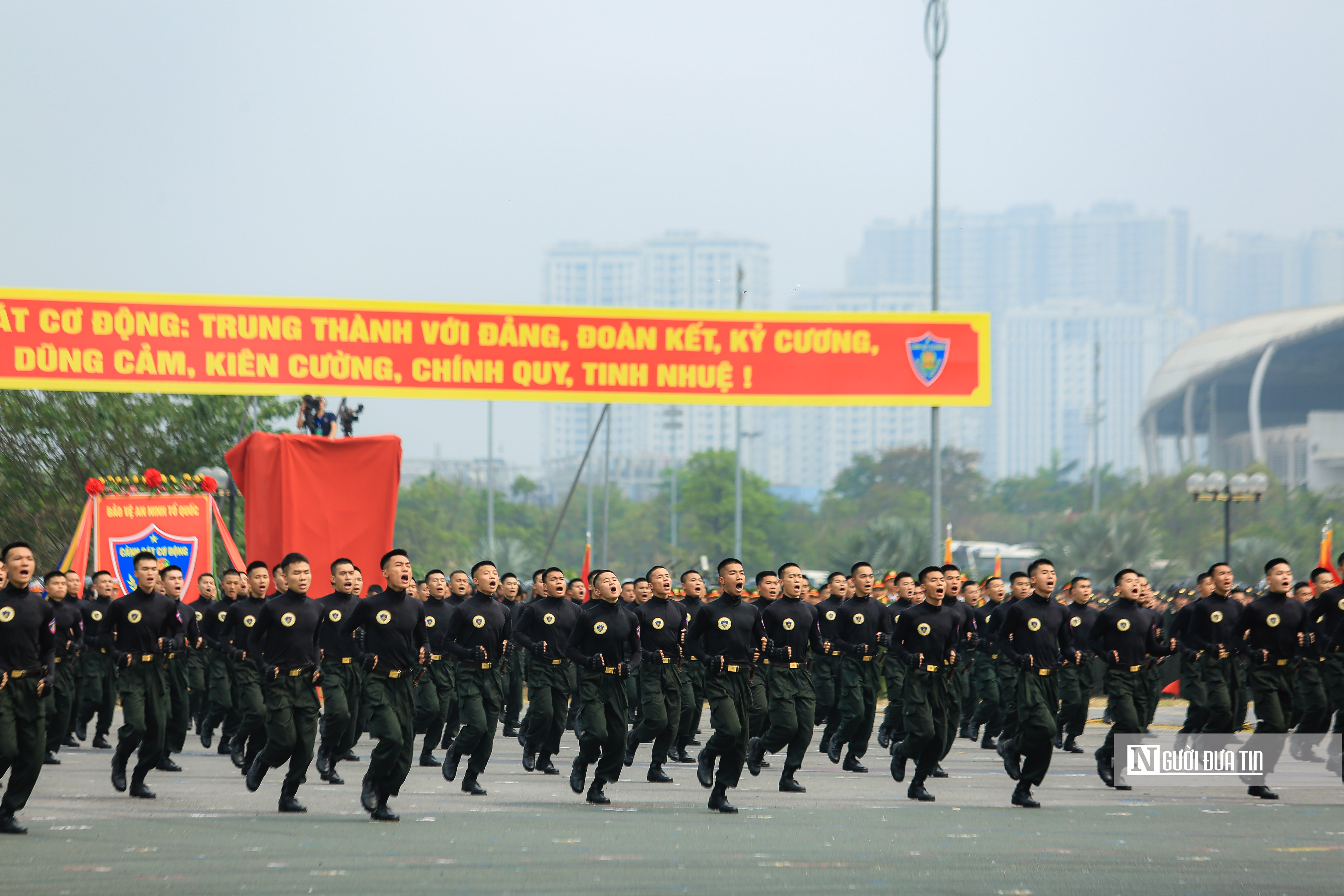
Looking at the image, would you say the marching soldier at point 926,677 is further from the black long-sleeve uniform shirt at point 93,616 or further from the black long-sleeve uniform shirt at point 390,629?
the black long-sleeve uniform shirt at point 93,616

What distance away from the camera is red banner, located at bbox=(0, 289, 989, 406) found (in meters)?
19.1

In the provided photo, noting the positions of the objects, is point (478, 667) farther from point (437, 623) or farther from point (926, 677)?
point (926, 677)

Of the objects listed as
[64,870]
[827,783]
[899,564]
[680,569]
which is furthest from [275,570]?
[680,569]

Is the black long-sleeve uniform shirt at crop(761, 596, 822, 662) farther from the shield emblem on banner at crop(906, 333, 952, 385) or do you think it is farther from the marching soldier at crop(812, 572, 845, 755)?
the shield emblem on banner at crop(906, 333, 952, 385)

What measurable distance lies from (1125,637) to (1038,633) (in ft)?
2.56

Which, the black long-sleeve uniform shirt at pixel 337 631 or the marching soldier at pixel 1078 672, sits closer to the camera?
the black long-sleeve uniform shirt at pixel 337 631

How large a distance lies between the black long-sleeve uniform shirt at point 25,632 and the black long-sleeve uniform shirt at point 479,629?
3536 mm

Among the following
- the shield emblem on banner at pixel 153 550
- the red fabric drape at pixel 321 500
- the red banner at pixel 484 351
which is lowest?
the shield emblem on banner at pixel 153 550

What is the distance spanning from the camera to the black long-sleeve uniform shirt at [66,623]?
47.8ft

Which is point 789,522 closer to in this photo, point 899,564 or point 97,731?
point 899,564

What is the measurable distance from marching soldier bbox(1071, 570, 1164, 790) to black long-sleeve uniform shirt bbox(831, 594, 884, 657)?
9.19 feet

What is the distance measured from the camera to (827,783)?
13.4m

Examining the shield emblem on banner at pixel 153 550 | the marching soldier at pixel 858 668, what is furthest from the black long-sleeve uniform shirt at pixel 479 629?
the shield emblem on banner at pixel 153 550

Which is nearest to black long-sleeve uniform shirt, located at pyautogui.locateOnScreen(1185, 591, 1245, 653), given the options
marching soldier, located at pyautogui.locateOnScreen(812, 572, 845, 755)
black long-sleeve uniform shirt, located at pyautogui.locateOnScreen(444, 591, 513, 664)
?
marching soldier, located at pyautogui.locateOnScreen(812, 572, 845, 755)
